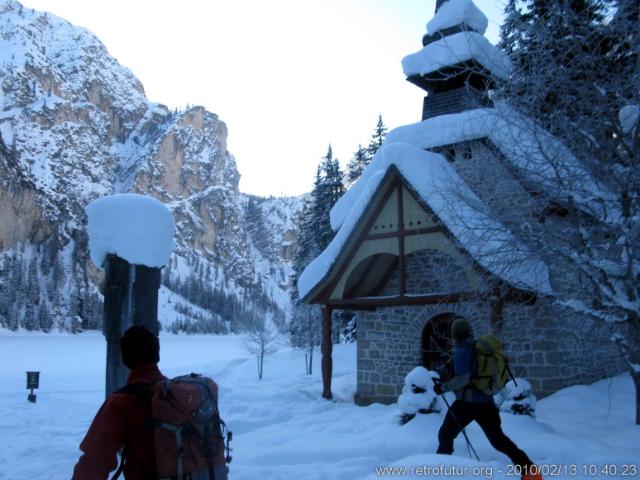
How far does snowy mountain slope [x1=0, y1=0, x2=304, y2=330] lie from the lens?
121438 mm

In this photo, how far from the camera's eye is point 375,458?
246 inches

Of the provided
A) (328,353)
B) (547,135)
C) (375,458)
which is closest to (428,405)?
(375,458)

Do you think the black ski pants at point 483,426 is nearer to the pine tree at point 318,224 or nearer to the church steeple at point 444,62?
the church steeple at point 444,62

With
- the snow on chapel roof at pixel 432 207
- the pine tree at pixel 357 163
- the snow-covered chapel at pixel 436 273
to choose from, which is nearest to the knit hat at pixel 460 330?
the snow on chapel roof at pixel 432 207

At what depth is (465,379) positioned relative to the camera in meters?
4.94

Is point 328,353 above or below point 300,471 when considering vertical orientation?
above

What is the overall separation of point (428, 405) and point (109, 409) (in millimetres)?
5294

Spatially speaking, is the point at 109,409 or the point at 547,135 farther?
the point at 547,135

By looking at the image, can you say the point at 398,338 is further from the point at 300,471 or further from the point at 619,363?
the point at 300,471

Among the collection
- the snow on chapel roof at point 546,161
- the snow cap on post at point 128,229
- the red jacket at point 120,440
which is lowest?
the red jacket at point 120,440

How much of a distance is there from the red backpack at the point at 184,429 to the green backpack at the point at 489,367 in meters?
2.78

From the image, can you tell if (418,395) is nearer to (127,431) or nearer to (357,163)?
(127,431)

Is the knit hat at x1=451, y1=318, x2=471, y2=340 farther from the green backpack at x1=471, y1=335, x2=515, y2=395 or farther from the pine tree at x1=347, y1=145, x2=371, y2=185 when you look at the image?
the pine tree at x1=347, y1=145, x2=371, y2=185

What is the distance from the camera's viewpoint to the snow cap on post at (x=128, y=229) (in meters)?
5.06
